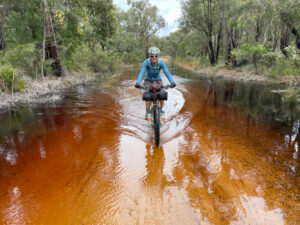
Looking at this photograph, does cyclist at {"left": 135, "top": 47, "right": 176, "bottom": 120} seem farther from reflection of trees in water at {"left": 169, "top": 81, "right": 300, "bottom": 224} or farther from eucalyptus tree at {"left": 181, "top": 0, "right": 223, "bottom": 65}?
eucalyptus tree at {"left": 181, "top": 0, "right": 223, "bottom": 65}

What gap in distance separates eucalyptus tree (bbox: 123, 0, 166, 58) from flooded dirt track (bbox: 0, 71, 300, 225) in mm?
49188

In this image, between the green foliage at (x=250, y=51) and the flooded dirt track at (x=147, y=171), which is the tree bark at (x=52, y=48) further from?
the green foliage at (x=250, y=51)

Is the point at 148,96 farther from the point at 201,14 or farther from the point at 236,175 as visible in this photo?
the point at 201,14

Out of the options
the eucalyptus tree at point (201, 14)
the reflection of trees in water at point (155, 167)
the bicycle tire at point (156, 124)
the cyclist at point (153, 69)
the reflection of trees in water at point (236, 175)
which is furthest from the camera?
the eucalyptus tree at point (201, 14)

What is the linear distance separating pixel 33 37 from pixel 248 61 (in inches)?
752

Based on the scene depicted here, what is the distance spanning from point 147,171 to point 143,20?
179 feet

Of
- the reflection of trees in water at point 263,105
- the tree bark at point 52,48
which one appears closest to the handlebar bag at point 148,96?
the reflection of trees in water at point 263,105

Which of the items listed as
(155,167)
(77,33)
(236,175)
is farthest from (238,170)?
(77,33)

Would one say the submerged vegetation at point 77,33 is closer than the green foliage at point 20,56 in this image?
No

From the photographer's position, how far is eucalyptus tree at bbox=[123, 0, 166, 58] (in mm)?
50812

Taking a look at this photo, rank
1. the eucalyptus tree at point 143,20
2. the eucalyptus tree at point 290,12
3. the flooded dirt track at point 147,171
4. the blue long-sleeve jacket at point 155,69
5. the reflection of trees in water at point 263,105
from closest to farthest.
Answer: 1. the flooded dirt track at point 147,171
2. the blue long-sleeve jacket at point 155,69
3. the reflection of trees in water at point 263,105
4. the eucalyptus tree at point 290,12
5. the eucalyptus tree at point 143,20

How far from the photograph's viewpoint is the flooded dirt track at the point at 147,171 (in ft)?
8.96

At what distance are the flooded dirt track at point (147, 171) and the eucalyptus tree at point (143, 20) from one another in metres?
49.2

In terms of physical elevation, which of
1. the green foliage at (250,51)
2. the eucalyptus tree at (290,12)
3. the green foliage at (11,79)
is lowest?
the green foliage at (11,79)
